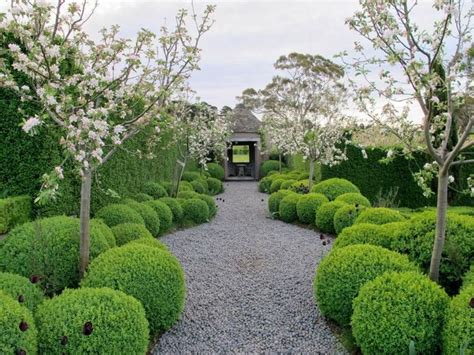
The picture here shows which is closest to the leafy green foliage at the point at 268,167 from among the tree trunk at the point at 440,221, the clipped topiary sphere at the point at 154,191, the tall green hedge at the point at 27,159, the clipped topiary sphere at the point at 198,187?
the clipped topiary sphere at the point at 198,187

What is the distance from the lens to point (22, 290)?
3461mm

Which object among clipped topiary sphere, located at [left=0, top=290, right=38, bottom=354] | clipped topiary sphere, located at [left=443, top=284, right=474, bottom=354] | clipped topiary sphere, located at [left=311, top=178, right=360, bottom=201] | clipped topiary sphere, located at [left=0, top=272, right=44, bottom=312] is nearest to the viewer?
clipped topiary sphere, located at [left=0, top=290, right=38, bottom=354]

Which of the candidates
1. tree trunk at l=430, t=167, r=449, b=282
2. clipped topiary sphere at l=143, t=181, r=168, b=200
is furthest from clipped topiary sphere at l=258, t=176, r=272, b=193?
tree trunk at l=430, t=167, r=449, b=282

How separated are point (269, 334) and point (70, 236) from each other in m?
2.58

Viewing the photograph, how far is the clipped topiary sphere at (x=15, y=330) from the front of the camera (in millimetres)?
2734

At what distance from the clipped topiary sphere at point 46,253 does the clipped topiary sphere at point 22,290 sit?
61 centimetres

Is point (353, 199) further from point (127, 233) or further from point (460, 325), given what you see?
point (460, 325)

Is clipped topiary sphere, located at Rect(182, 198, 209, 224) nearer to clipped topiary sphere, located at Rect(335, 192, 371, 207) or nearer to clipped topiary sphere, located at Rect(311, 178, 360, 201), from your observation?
clipped topiary sphere, located at Rect(311, 178, 360, 201)

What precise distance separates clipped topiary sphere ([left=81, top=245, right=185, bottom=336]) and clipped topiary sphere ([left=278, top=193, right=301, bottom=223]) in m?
6.89

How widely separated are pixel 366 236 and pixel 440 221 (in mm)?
1380

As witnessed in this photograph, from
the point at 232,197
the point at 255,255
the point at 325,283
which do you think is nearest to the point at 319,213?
the point at 255,255

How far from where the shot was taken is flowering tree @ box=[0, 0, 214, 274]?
148 inches

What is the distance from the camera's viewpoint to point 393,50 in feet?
12.2

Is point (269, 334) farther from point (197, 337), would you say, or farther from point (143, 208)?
point (143, 208)
